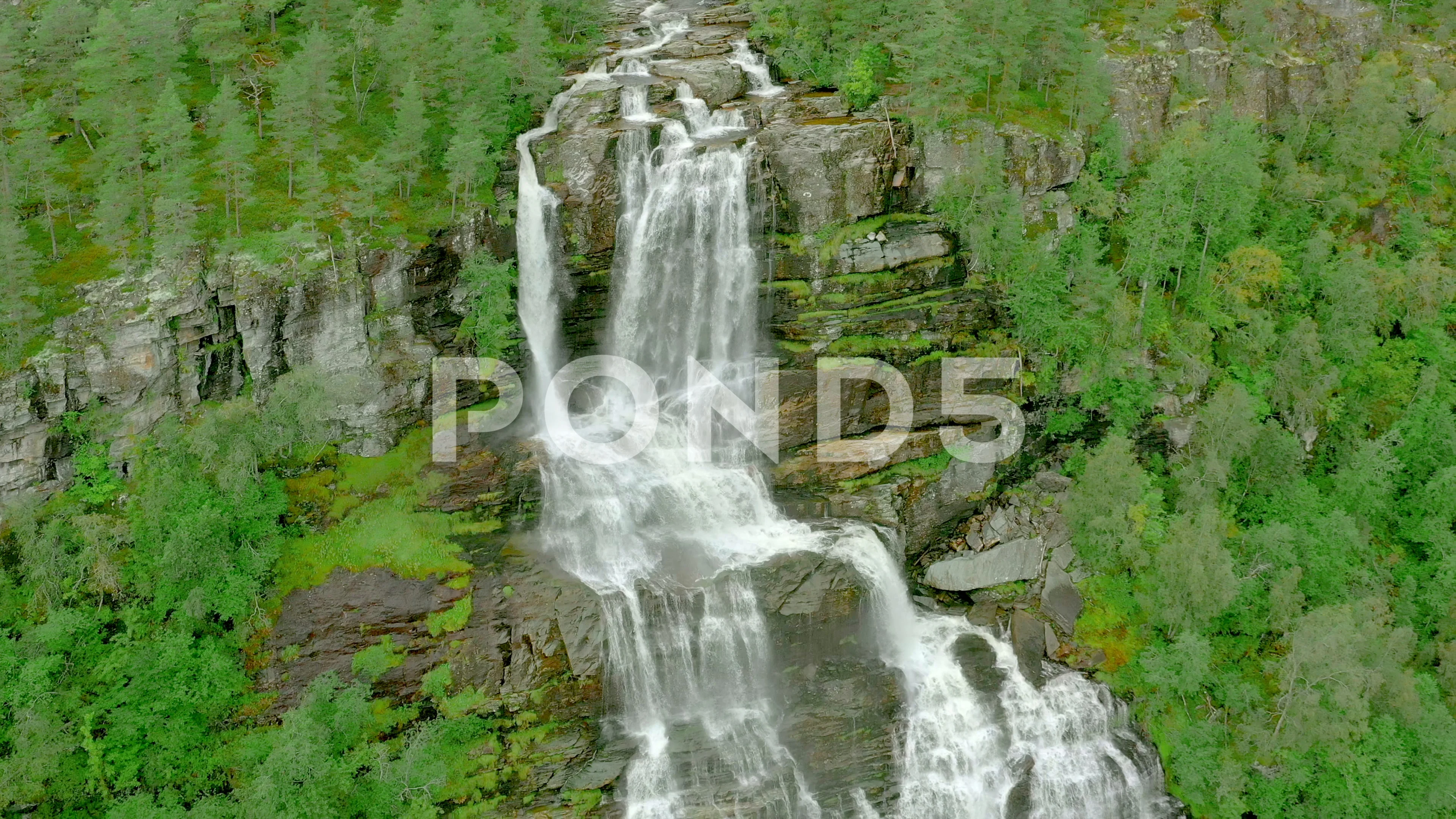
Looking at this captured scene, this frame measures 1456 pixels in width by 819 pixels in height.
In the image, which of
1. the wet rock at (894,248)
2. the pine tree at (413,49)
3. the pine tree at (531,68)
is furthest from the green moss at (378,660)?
the pine tree at (531,68)

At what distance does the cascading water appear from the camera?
87.0ft

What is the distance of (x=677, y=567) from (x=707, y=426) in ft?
24.6

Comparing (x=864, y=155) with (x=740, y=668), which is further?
(x=864, y=155)

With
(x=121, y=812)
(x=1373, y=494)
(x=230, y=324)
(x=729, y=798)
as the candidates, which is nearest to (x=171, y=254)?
(x=230, y=324)

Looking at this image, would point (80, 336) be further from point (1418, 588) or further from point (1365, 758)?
point (1418, 588)

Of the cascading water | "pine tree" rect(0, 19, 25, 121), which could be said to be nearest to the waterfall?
the cascading water

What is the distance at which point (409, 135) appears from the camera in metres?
36.6

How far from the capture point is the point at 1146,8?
46.4m

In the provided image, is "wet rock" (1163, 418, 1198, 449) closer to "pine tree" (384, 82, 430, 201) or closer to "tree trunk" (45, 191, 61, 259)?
"pine tree" (384, 82, 430, 201)

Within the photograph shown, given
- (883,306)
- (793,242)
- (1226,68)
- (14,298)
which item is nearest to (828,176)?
(793,242)

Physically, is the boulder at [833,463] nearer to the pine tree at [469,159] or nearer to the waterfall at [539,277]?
the waterfall at [539,277]

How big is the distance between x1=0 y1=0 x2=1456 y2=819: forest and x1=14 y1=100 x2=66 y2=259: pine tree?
21 centimetres

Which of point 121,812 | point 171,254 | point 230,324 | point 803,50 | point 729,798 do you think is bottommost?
point 729,798

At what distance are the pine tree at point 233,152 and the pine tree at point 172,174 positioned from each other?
3.99 feet
